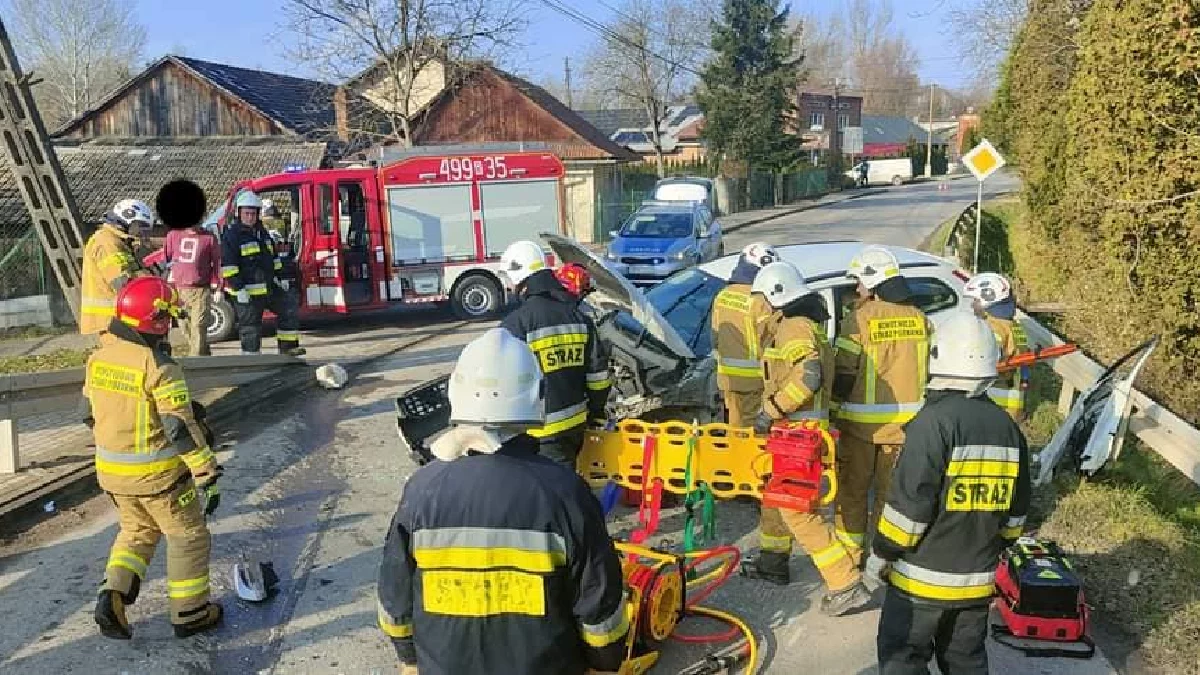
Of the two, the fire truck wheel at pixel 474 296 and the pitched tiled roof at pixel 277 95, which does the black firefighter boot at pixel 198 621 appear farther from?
the pitched tiled roof at pixel 277 95

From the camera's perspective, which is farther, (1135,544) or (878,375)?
(1135,544)

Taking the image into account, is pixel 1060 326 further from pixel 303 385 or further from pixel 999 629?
pixel 303 385

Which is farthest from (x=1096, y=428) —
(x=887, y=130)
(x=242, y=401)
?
(x=887, y=130)

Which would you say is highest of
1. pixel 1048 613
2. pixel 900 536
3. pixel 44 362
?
pixel 900 536

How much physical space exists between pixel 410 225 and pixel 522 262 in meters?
9.19

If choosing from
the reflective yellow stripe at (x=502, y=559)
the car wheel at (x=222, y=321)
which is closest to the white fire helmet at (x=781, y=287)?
the reflective yellow stripe at (x=502, y=559)

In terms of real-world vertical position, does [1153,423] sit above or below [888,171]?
below

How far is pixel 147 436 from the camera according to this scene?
4.68 meters

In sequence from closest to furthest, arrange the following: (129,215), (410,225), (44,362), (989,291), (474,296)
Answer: (989,291)
(129,215)
(44,362)
(410,225)
(474,296)

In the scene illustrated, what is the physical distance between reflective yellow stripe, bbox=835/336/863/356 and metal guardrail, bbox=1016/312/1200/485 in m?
2.48

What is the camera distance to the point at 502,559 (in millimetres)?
2402

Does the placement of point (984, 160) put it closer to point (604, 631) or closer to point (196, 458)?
point (196, 458)

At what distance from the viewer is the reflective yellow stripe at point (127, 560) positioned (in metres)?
4.81

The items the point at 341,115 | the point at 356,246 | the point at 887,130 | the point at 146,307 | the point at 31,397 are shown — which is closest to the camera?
the point at 146,307
